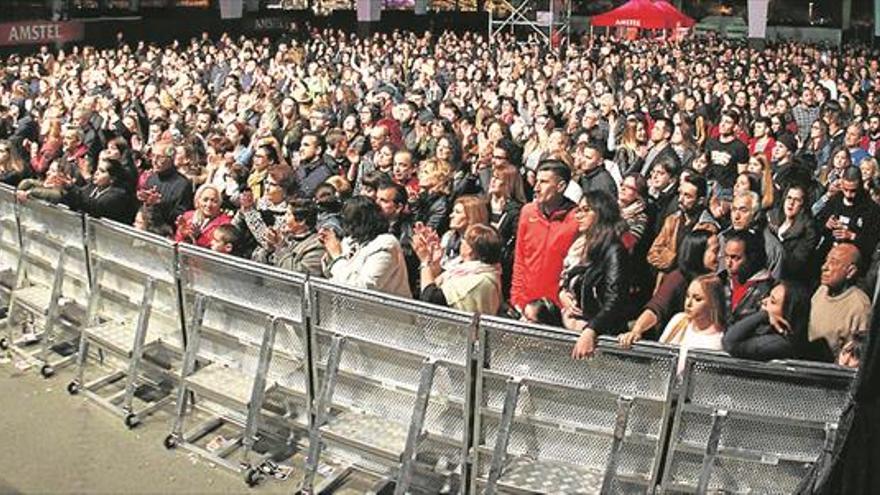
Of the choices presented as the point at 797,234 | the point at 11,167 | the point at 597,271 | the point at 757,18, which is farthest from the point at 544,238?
the point at 757,18

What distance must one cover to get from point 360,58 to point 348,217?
17.8 meters

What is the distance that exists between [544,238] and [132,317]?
3.12 meters

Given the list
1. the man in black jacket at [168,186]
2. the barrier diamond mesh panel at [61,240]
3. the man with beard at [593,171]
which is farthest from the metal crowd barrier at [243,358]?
the man with beard at [593,171]

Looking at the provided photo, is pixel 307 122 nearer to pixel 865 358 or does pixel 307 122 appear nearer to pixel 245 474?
pixel 245 474

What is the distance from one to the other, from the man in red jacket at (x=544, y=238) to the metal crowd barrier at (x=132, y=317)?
2.34 m

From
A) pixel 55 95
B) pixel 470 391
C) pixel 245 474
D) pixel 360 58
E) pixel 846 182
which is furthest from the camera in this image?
pixel 360 58

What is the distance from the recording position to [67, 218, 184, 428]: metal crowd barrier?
21.0 ft

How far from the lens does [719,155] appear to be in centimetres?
903

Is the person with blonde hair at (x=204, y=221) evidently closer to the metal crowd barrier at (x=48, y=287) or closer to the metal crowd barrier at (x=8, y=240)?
the metal crowd barrier at (x=48, y=287)

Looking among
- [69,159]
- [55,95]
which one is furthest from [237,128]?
[55,95]

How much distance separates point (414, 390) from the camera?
5.26 metres

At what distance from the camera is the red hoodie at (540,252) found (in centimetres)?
595

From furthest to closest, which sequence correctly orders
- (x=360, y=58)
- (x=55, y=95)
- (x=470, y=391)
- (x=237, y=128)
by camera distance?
(x=360, y=58)
(x=55, y=95)
(x=237, y=128)
(x=470, y=391)

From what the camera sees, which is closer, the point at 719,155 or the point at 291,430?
the point at 291,430
